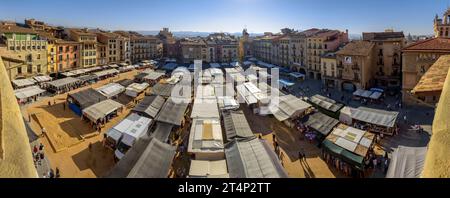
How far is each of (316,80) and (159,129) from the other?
3908cm

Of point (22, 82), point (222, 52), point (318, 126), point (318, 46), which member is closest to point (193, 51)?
point (222, 52)

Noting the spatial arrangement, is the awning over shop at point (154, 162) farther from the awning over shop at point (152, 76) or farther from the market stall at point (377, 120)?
the awning over shop at point (152, 76)

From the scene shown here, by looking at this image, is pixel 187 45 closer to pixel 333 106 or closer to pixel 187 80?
pixel 187 80

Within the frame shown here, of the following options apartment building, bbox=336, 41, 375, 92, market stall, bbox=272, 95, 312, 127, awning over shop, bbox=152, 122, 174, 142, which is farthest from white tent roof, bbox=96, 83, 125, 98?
apartment building, bbox=336, 41, 375, 92

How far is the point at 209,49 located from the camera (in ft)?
261

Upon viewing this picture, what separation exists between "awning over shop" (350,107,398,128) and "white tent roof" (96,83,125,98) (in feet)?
95.8

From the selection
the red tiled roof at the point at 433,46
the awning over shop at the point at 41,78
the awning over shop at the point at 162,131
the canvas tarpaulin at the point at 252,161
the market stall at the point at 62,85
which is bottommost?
the canvas tarpaulin at the point at 252,161

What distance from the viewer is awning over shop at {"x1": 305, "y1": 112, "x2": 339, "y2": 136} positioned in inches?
941

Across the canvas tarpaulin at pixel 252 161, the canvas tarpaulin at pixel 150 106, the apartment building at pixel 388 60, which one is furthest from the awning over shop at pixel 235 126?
the apartment building at pixel 388 60

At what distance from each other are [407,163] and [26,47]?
50.8 metres

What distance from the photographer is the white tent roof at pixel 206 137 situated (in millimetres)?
19500

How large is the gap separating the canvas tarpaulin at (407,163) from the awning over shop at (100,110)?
2458 centimetres
